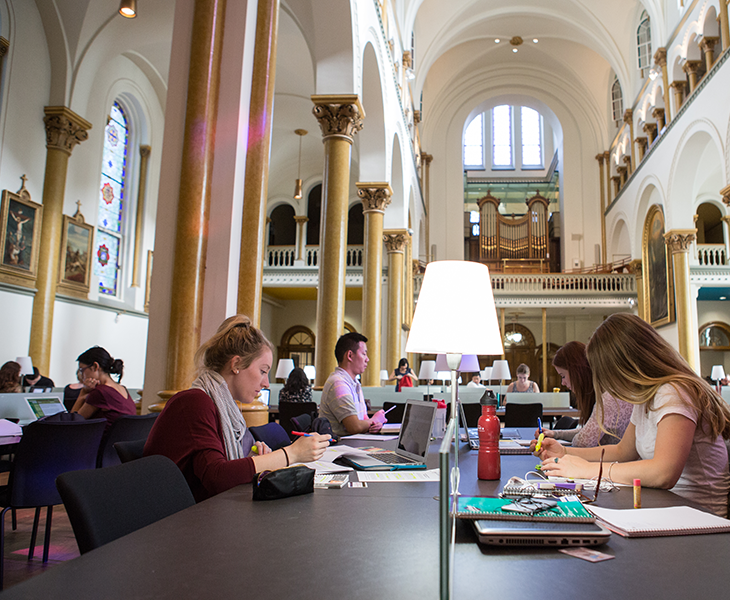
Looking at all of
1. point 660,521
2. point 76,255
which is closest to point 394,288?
point 76,255

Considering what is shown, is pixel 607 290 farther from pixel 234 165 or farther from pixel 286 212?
pixel 234 165

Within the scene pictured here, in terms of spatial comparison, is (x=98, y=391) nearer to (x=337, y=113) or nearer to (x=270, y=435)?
(x=270, y=435)

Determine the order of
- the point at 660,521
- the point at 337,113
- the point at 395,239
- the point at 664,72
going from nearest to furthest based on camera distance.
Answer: the point at 660,521 → the point at 337,113 → the point at 395,239 → the point at 664,72

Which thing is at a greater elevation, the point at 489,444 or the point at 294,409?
the point at 489,444

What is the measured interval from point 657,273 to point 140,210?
13.1 metres

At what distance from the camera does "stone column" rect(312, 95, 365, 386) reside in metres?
7.17

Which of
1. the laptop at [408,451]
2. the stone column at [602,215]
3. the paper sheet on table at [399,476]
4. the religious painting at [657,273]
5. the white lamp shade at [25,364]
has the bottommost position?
the paper sheet on table at [399,476]

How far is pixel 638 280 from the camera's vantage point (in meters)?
17.5

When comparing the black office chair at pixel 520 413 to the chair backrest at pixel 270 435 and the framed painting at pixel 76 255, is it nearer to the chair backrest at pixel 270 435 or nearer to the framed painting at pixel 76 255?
the chair backrest at pixel 270 435

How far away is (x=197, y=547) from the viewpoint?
1.17 meters

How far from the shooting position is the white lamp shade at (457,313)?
192cm

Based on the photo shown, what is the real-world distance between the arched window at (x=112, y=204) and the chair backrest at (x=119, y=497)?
1004 centimetres

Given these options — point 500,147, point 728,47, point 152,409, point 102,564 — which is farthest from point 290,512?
point 500,147

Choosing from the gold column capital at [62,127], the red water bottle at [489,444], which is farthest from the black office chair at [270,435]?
the gold column capital at [62,127]
